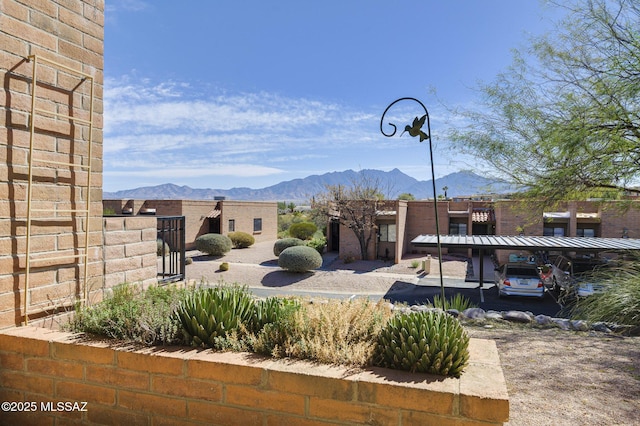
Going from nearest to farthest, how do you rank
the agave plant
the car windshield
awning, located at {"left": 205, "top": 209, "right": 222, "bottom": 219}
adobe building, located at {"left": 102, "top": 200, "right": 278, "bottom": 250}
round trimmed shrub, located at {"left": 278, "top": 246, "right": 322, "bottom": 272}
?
the agave plant < the car windshield < round trimmed shrub, located at {"left": 278, "top": 246, "right": 322, "bottom": 272} < adobe building, located at {"left": 102, "top": 200, "right": 278, "bottom": 250} < awning, located at {"left": 205, "top": 209, "right": 222, "bottom": 219}

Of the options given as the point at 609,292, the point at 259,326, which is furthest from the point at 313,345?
the point at 609,292

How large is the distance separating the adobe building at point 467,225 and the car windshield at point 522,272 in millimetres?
7079

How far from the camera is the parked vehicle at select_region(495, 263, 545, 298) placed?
1485 centimetres

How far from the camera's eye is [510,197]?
10.6m

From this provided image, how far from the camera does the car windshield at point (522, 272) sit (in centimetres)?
1512

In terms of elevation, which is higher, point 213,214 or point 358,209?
point 358,209

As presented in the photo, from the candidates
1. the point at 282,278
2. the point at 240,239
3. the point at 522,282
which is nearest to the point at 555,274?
the point at 522,282

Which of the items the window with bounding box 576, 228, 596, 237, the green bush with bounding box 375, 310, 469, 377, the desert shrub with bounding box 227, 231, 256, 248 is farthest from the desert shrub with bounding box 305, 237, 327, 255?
the green bush with bounding box 375, 310, 469, 377

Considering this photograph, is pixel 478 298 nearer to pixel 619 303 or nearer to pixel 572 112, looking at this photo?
pixel 572 112

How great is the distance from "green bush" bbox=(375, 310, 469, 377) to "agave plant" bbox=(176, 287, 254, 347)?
1.13m

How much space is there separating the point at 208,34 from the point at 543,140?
9.54 meters

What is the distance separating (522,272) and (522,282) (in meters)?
0.49

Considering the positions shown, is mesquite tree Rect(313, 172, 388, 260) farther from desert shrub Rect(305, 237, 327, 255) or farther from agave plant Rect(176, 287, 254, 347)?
agave plant Rect(176, 287, 254, 347)

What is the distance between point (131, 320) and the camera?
10.0 ft
